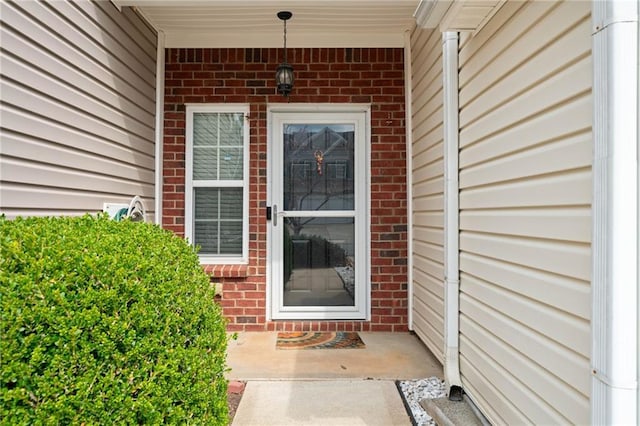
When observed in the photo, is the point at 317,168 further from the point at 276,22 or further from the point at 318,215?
the point at 276,22

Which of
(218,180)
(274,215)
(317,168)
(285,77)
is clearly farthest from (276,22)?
(274,215)

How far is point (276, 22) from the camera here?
3730 millimetres

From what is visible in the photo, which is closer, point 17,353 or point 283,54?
point 17,353

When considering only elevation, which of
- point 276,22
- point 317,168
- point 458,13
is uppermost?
point 276,22

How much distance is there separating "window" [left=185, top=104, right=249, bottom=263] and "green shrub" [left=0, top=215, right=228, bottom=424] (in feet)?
Answer: 7.54

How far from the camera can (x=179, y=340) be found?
169 centimetres

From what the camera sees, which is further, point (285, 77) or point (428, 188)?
point (285, 77)

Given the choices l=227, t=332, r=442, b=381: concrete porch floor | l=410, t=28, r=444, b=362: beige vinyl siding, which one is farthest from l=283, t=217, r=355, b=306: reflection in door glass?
l=410, t=28, r=444, b=362: beige vinyl siding

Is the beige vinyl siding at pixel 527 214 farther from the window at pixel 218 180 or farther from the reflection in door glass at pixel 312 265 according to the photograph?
the window at pixel 218 180

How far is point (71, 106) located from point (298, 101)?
2085 millimetres

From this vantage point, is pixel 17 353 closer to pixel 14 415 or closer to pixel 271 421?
pixel 14 415

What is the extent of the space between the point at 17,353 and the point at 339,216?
3037mm

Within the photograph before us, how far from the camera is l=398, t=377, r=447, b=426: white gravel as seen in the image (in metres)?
2.34

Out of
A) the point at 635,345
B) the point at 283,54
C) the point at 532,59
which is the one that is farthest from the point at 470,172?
the point at 283,54
